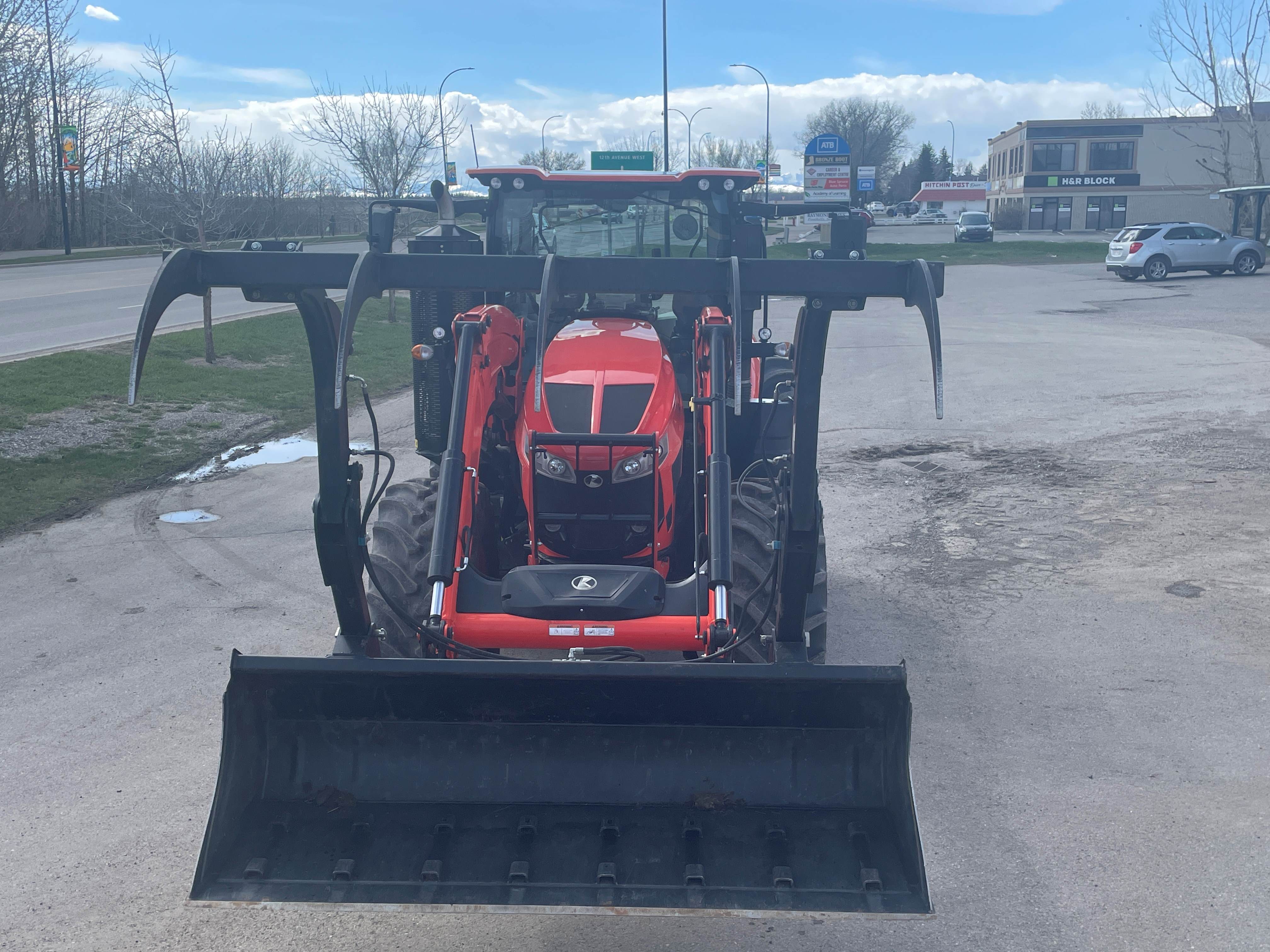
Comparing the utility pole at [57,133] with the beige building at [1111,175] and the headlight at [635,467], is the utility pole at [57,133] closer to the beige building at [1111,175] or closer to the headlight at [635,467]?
the headlight at [635,467]

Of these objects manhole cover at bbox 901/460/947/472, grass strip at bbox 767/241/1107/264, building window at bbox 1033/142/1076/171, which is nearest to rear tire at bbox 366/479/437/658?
manhole cover at bbox 901/460/947/472

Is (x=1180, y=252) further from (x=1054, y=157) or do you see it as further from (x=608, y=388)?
(x=1054, y=157)

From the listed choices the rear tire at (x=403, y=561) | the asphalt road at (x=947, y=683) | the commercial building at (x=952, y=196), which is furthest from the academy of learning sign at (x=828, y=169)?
the commercial building at (x=952, y=196)

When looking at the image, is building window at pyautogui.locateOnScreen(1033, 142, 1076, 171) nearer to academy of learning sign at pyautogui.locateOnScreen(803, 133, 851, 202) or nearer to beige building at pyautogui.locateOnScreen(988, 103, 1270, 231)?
beige building at pyautogui.locateOnScreen(988, 103, 1270, 231)

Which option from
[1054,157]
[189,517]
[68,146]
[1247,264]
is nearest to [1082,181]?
[1054,157]

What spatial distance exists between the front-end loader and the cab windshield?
51.1 inches

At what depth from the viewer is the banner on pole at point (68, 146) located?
39.9m

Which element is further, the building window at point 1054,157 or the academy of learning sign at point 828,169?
the building window at point 1054,157

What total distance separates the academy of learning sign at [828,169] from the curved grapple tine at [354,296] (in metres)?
26.6

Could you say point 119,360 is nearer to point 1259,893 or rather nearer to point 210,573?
point 210,573

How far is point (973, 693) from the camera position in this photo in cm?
558

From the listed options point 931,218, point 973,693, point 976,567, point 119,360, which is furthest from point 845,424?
point 931,218

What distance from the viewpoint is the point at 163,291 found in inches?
142

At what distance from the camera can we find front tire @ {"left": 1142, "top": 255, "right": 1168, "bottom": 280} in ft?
101
